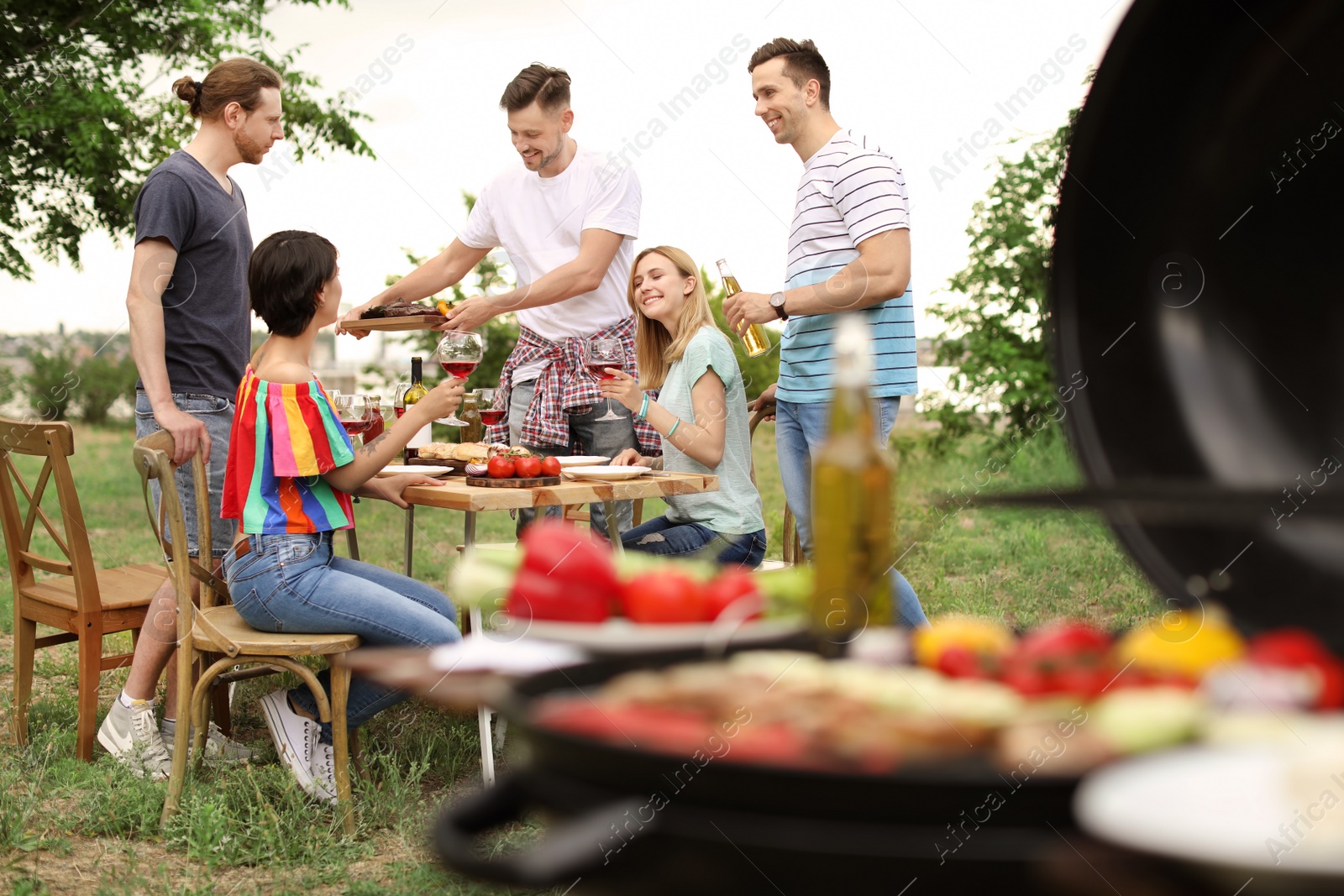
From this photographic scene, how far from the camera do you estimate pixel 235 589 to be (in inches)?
118

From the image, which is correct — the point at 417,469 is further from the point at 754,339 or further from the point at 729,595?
the point at 729,595

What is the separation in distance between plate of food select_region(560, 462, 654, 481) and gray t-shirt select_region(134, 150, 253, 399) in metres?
1.24

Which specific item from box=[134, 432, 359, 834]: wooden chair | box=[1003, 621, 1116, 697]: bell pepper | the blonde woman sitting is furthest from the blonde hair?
box=[1003, 621, 1116, 697]: bell pepper

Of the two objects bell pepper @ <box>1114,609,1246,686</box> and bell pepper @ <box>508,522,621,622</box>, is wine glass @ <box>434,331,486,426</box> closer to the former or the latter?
bell pepper @ <box>508,522,621,622</box>

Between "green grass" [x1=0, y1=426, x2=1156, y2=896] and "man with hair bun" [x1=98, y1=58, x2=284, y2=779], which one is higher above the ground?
"man with hair bun" [x1=98, y1=58, x2=284, y2=779]

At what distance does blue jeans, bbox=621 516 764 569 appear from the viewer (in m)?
3.64

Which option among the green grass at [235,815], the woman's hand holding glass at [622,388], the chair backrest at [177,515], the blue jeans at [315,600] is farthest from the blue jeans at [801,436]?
the chair backrest at [177,515]

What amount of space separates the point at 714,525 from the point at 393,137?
2720mm

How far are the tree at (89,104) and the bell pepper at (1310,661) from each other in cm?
1008

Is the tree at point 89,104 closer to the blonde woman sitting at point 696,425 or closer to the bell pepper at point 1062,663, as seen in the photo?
the blonde woman sitting at point 696,425

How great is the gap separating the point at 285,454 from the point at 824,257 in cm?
163

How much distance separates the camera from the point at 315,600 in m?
2.92

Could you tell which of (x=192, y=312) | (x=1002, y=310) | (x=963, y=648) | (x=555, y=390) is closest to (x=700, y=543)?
(x=555, y=390)

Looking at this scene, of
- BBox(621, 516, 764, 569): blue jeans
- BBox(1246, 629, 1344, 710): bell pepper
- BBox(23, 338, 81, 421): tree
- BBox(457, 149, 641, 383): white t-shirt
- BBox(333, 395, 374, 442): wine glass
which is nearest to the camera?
BBox(1246, 629, 1344, 710): bell pepper
